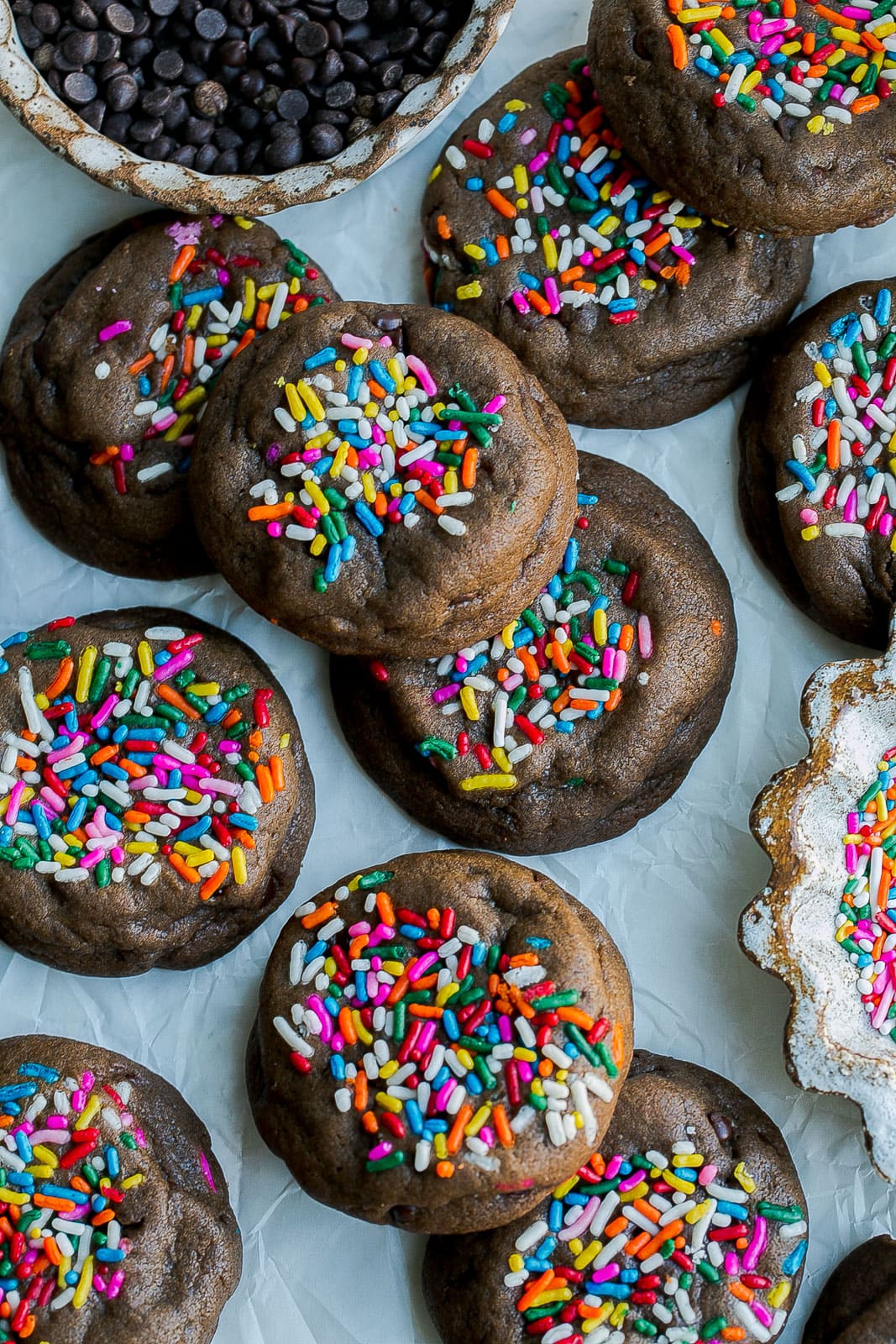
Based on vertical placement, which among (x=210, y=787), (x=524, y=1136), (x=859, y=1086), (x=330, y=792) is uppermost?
(x=210, y=787)

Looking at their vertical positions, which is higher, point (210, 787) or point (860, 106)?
point (860, 106)

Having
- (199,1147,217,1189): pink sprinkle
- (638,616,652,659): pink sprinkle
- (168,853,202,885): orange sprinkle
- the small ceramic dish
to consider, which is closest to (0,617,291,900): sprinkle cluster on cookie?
(168,853,202,885): orange sprinkle

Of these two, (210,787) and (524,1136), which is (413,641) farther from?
(524,1136)

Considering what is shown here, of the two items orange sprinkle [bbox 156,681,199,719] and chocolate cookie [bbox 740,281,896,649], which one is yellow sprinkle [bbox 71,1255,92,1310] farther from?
chocolate cookie [bbox 740,281,896,649]

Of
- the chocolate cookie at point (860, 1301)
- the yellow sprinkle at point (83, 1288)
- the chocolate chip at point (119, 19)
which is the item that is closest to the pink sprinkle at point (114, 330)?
the chocolate chip at point (119, 19)

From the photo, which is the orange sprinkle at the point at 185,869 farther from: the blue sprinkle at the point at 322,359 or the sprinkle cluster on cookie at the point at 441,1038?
the blue sprinkle at the point at 322,359

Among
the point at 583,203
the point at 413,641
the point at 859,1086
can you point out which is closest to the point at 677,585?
→ the point at 413,641
